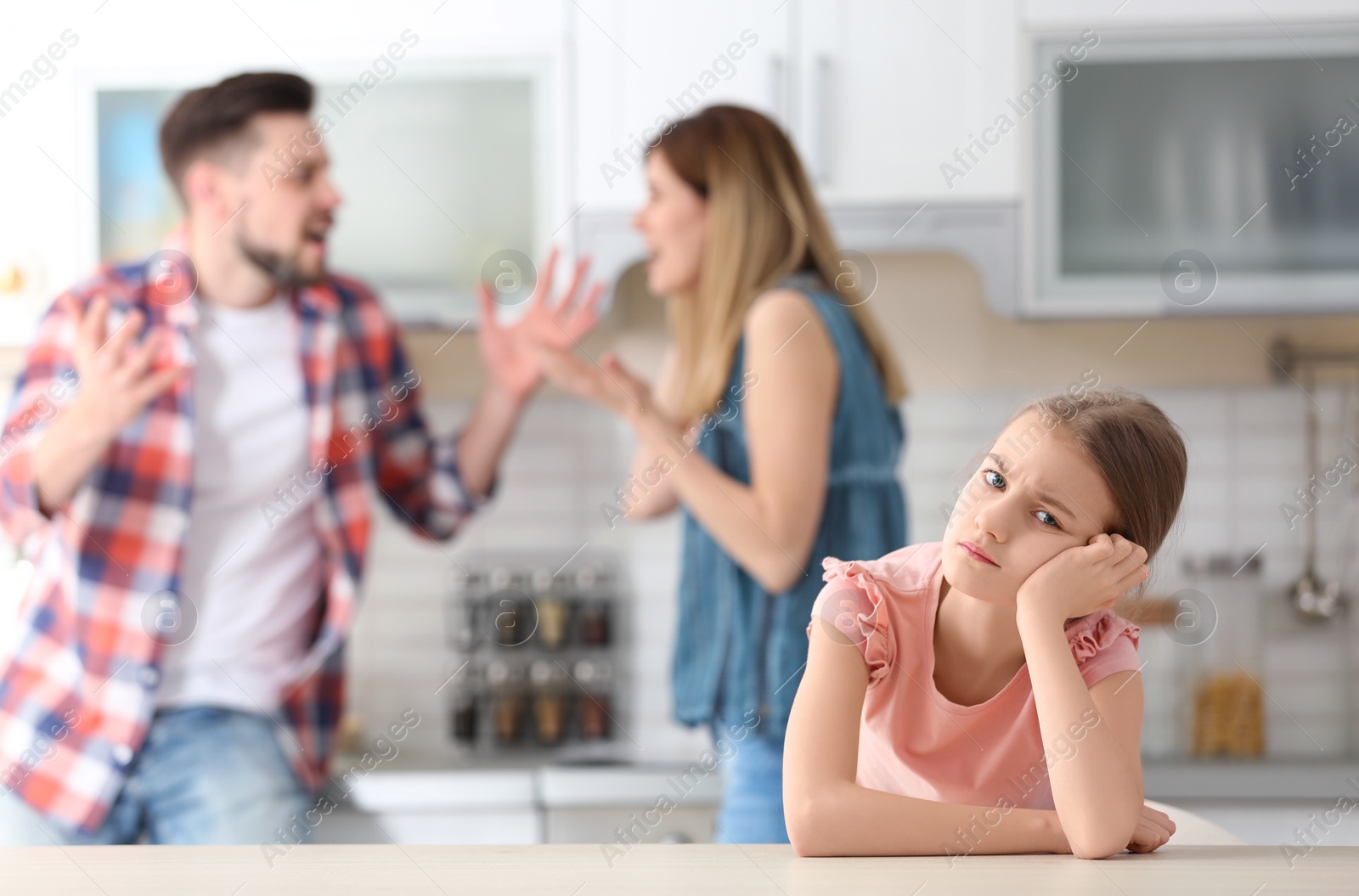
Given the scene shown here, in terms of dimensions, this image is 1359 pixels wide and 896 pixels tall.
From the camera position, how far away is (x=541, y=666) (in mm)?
2371

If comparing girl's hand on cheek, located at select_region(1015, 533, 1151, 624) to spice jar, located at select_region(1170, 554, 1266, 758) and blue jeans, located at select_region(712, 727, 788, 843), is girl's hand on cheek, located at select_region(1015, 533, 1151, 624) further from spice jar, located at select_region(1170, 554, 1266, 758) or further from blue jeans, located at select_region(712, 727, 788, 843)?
spice jar, located at select_region(1170, 554, 1266, 758)

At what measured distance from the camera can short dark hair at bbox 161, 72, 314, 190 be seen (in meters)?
1.77

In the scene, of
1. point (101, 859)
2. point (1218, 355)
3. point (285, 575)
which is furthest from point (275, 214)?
point (1218, 355)

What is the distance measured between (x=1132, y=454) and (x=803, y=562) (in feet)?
1.70

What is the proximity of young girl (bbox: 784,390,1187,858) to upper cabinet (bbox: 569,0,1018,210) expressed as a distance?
1277 mm

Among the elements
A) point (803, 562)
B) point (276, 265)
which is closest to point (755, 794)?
point (803, 562)

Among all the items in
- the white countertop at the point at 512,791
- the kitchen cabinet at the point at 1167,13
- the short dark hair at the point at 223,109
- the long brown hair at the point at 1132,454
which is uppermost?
the kitchen cabinet at the point at 1167,13

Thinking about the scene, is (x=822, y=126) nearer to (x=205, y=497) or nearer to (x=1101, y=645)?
(x=205, y=497)

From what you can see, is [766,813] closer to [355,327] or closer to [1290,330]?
[355,327]

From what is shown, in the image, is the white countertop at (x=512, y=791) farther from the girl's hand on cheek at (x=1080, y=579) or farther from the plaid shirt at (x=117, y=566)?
the girl's hand on cheek at (x=1080, y=579)

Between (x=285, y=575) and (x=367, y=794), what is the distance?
55cm

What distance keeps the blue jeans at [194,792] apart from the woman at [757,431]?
0.59 m

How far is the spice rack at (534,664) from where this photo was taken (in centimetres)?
236

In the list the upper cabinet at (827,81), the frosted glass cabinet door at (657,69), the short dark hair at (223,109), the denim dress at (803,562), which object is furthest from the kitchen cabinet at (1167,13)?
the short dark hair at (223,109)
